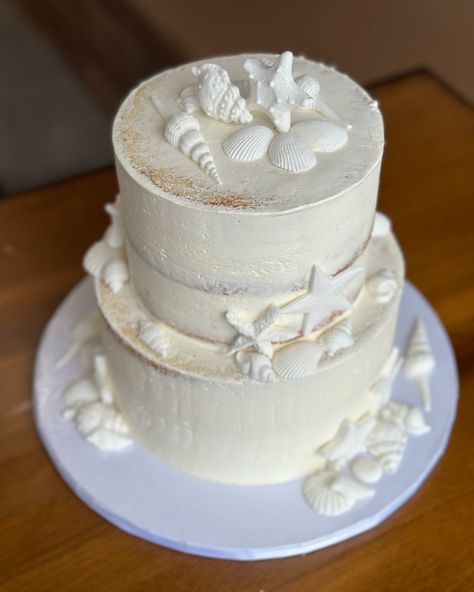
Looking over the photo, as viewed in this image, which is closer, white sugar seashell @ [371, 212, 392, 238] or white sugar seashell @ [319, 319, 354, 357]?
white sugar seashell @ [319, 319, 354, 357]

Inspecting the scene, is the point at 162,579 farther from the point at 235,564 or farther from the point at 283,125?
the point at 283,125

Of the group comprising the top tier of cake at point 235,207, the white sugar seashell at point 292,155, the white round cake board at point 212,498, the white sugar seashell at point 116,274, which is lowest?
the white round cake board at point 212,498

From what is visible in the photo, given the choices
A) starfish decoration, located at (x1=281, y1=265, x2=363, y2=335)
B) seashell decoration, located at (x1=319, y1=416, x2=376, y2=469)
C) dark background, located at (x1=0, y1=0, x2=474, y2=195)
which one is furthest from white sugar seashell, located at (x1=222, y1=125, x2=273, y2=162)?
dark background, located at (x1=0, y1=0, x2=474, y2=195)

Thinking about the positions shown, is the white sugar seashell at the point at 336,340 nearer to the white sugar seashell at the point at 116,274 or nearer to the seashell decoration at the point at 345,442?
the seashell decoration at the point at 345,442

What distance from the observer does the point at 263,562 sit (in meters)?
0.95

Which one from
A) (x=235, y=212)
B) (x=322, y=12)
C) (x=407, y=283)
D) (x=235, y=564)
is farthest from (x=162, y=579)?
(x=322, y=12)

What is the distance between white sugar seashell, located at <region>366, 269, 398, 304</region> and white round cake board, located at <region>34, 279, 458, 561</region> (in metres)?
0.19

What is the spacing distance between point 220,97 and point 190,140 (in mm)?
53

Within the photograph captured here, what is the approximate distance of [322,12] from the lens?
7.11 feet

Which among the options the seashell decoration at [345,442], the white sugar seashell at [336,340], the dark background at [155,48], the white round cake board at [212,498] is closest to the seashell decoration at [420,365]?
the white round cake board at [212,498]

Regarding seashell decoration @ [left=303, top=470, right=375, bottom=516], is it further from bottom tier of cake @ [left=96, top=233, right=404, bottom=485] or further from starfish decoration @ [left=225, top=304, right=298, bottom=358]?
starfish decoration @ [left=225, top=304, right=298, bottom=358]

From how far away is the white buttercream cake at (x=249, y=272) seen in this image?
787 millimetres

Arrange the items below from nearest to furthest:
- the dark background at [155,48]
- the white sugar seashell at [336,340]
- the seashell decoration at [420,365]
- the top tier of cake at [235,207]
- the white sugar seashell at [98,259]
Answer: the top tier of cake at [235,207], the white sugar seashell at [336,340], the white sugar seashell at [98,259], the seashell decoration at [420,365], the dark background at [155,48]

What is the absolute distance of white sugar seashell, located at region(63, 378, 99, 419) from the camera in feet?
3.51
